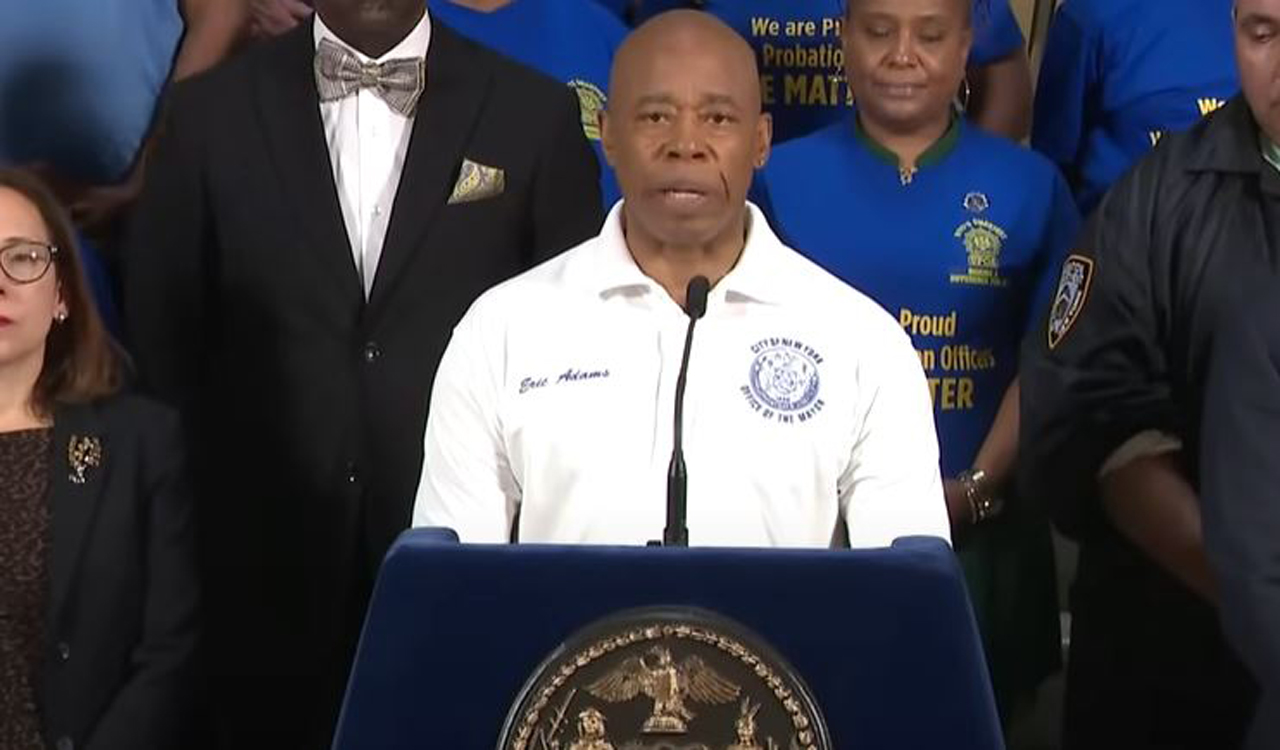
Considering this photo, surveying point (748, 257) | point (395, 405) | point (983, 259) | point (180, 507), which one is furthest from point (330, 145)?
point (983, 259)

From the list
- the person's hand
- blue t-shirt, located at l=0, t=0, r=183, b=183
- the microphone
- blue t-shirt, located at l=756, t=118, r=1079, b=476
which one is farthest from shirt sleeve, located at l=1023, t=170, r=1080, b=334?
blue t-shirt, located at l=0, t=0, r=183, b=183

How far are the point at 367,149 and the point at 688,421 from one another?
729mm

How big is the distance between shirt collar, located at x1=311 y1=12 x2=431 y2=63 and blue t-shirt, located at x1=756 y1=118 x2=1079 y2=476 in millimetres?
524

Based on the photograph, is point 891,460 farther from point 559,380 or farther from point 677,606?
point 677,606

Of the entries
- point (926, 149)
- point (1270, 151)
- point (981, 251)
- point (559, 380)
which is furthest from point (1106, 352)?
→ point (559, 380)

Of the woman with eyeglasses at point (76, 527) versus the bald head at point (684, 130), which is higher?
the bald head at point (684, 130)

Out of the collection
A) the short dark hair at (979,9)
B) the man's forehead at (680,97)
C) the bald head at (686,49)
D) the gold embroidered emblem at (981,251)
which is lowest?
the gold embroidered emblem at (981,251)

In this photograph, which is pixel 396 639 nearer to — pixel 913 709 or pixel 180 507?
pixel 913 709

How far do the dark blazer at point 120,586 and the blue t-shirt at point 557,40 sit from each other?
2.60 ft


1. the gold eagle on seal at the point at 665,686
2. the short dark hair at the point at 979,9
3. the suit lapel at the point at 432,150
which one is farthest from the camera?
the short dark hair at the point at 979,9

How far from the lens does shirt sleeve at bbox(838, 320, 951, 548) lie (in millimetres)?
1931

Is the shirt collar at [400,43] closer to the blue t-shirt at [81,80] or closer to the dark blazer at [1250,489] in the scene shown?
the blue t-shirt at [81,80]

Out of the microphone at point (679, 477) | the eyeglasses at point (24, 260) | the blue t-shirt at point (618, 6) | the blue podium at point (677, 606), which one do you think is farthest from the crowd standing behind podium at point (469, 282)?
the blue podium at point (677, 606)

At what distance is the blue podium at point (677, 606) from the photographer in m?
1.33
